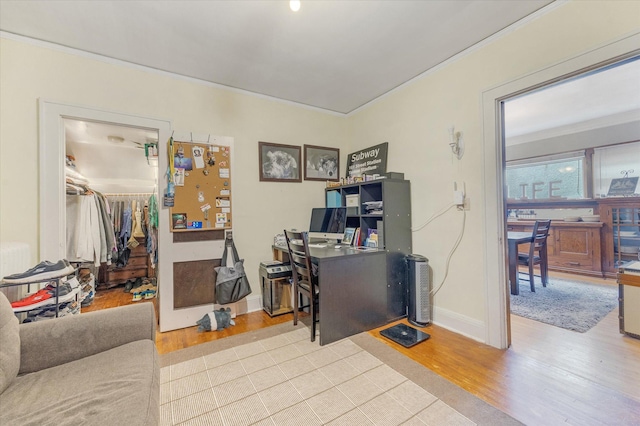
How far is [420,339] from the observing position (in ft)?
7.29

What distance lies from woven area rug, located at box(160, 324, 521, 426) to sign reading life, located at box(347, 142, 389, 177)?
196 centimetres

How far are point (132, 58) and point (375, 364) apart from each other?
11.0ft

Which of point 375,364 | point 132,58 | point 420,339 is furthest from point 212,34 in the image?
point 420,339

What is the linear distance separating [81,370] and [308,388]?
1.20m

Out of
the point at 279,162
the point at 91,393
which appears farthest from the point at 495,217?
the point at 91,393

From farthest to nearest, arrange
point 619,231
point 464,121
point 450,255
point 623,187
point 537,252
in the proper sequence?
point 623,187 → point 619,231 → point 537,252 → point 450,255 → point 464,121

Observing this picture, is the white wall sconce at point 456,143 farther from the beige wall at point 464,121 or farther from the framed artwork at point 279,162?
the framed artwork at point 279,162

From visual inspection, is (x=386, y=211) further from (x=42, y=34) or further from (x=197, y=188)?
(x=42, y=34)

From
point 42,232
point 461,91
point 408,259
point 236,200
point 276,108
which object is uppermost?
point 276,108

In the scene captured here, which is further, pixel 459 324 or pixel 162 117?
pixel 162 117

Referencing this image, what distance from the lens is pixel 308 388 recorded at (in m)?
1.64

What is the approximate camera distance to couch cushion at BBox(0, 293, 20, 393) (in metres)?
1.09

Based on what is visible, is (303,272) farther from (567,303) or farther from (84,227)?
(567,303)

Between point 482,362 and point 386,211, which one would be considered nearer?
point 482,362
